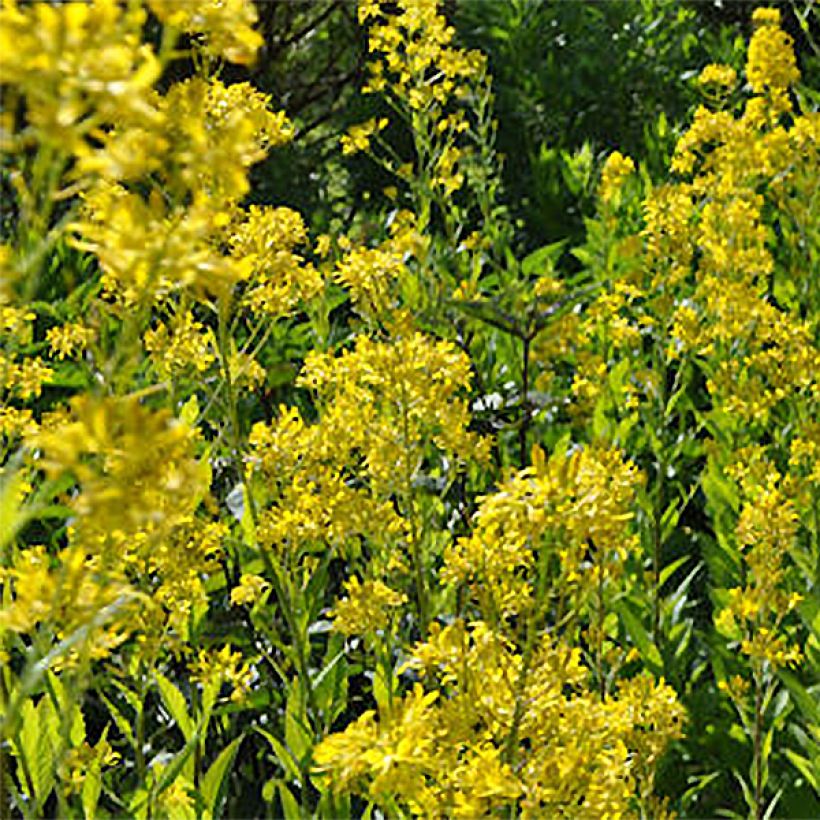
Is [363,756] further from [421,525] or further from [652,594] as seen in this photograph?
[652,594]

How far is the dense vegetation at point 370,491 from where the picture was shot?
123cm

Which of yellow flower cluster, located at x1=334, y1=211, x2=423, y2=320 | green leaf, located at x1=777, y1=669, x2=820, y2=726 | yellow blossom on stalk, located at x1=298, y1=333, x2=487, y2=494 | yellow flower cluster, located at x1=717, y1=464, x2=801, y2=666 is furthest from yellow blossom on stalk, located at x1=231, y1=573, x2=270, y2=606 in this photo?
green leaf, located at x1=777, y1=669, x2=820, y2=726

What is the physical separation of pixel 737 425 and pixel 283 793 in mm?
1829

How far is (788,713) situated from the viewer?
3641 mm

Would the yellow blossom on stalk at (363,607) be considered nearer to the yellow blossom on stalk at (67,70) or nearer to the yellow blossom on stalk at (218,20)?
the yellow blossom on stalk at (218,20)

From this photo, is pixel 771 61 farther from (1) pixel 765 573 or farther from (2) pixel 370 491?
(1) pixel 765 573

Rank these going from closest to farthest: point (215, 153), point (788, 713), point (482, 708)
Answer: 1. point (215, 153)
2. point (482, 708)
3. point (788, 713)

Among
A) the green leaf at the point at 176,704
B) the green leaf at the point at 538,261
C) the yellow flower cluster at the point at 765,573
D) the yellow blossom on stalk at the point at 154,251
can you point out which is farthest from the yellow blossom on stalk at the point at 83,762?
the green leaf at the point at 538,261

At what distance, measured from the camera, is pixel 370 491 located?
3.69 meters

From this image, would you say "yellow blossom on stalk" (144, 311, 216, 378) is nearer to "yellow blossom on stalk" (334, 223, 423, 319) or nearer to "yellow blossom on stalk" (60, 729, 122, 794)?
"yellow blossom on stalk" (334, 223, 423, 319)

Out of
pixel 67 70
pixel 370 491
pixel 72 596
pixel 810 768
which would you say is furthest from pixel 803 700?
pixel 67 70

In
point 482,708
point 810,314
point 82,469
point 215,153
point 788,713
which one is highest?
point 215,153

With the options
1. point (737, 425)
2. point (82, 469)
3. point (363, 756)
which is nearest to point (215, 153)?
point (82, 469)

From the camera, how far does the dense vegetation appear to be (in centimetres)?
123
